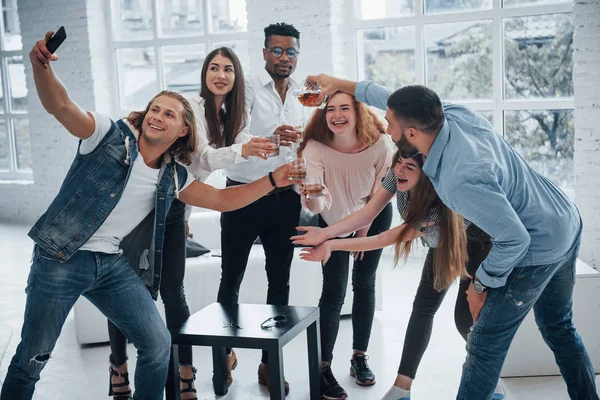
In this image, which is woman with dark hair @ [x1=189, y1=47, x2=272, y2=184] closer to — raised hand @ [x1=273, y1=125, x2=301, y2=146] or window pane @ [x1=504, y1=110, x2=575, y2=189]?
raised hand @ [x1=273, y1=125, x2=301, y2=146]

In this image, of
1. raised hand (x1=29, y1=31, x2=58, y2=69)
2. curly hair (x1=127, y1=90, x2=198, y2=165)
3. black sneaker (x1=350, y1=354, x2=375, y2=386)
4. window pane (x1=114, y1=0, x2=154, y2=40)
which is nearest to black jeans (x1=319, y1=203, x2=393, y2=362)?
black sneaker (x1=350, y1=354, x2=375, y2=386)

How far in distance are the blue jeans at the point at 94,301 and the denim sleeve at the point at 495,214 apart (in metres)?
1.13

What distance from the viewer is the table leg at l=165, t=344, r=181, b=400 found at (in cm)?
277

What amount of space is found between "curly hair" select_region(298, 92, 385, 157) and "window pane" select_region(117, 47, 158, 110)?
4.71 metres

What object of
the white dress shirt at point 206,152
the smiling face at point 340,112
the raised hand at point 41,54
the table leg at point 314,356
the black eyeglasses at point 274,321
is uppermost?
the raised hand at point 41,54

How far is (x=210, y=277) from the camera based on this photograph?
4.12 metres

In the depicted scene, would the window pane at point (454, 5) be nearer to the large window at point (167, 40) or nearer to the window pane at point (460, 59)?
the window pane at point (460, 59)

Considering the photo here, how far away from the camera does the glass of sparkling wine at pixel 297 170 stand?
2871 millimetres

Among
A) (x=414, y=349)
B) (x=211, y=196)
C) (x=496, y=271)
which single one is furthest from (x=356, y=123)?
(x=496, y=271)

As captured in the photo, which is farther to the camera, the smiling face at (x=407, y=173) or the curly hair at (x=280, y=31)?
the curly hair at (x=280, y=31)

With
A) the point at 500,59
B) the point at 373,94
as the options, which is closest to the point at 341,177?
the point at 373,94

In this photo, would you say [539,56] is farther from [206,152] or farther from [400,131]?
[400,131]

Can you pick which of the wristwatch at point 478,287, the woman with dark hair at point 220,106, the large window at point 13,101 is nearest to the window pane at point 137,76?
the large window at point 13,101

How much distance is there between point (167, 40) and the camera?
7465mm
